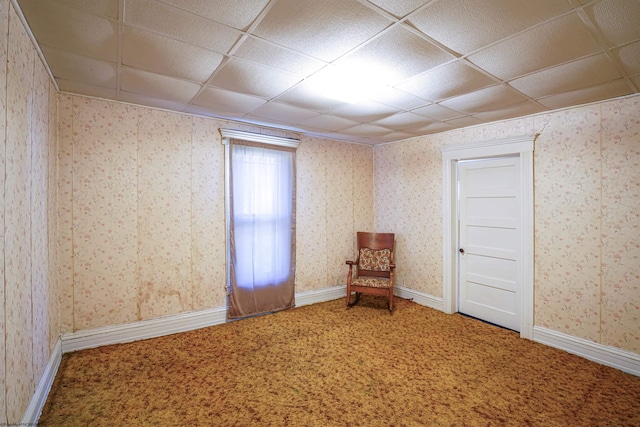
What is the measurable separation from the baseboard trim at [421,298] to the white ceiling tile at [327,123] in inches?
103

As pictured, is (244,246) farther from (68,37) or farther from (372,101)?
(68,37)

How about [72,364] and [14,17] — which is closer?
[14,17]

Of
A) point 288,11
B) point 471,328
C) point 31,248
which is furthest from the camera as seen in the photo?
point 471,328

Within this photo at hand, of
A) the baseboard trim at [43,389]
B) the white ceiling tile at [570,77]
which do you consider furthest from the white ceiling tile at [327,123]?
the baseboard trim at [43,389]

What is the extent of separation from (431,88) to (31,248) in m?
3.19

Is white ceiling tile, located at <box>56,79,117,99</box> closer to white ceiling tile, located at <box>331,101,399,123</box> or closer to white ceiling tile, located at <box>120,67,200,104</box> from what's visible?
white ceiling tile, located at <box>120,67,200,104</box>

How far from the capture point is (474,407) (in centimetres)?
218

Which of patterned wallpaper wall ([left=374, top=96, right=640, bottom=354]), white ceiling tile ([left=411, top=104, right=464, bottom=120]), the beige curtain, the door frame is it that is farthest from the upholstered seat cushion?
white ceiling tile ([left=411, top=104, right=464, bottom=120])

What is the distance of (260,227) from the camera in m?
3.94

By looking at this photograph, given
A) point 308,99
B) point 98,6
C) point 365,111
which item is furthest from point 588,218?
point 98,6

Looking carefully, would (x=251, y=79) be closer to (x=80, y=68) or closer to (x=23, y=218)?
(x=80, y=68)

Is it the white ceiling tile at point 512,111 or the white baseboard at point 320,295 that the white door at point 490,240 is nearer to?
the white ceiling tile at point 512,111

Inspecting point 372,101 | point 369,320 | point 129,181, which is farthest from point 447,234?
point 129,181

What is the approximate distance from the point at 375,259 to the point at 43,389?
12.3 ft
